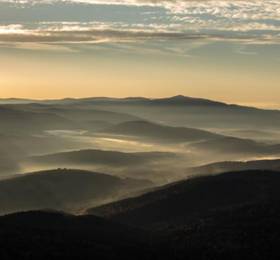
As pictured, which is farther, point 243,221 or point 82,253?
point 243,221

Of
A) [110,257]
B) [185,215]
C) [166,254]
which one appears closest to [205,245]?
[166,254]

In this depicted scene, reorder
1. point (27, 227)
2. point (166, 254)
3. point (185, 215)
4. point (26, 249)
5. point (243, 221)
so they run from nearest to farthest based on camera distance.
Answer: point (26, 249), point (166, 254), point (27, 227), point (243, 221), point (185, 215)

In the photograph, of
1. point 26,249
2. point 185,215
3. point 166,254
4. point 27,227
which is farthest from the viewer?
point 185,215

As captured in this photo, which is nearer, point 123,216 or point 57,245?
point 57,245

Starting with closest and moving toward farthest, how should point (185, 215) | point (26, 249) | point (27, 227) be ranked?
1. point (26, 249)
2. point (27, 227)
3. point (185, 215)

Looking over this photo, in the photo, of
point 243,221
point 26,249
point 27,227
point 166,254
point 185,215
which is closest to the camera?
point 26,249

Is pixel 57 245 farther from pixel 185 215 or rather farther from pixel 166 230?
pixel 185 215

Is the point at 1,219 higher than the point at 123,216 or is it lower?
higher

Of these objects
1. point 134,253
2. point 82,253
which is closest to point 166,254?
point 134,253

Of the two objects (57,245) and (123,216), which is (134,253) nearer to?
(57,245)
